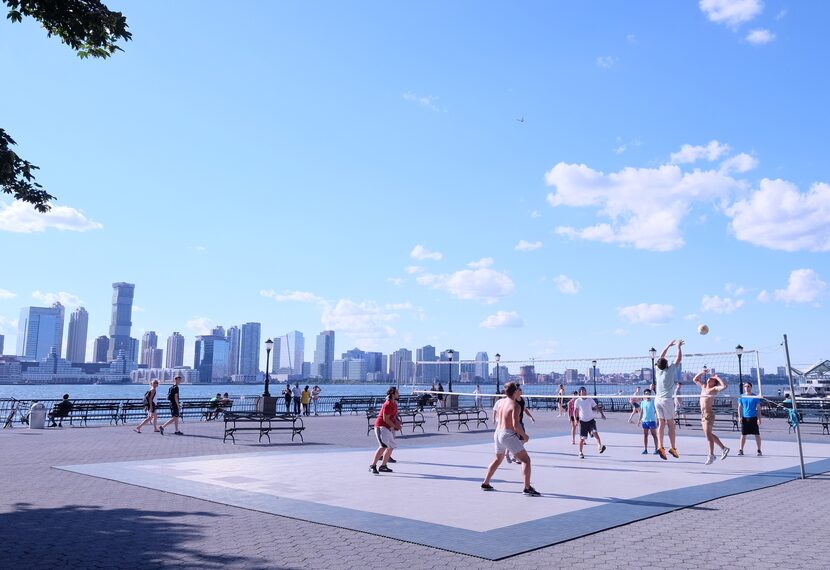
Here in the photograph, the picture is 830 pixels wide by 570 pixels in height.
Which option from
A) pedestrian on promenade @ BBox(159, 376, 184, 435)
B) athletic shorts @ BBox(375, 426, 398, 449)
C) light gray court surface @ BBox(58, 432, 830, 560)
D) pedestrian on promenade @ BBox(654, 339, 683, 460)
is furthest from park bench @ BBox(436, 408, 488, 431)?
athletic shorts @ BBox(375, 426, 398, 449)

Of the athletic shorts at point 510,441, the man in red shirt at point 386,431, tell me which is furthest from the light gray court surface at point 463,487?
the athletic shorts at point 510,441

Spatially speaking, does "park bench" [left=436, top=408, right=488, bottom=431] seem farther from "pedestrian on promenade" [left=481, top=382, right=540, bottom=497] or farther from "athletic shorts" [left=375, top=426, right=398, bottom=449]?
"pedestrian on promenade" [left=481, top=382, right=540, bottom=497]

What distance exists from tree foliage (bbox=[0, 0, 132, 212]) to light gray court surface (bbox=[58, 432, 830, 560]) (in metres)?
5.60

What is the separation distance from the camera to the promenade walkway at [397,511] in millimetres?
6758

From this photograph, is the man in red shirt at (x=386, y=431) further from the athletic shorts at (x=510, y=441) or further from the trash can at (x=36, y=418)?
the trash can at (x=36, y=418)

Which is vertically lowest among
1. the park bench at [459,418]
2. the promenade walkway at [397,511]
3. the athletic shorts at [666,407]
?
the promenade walkway at [397,511]

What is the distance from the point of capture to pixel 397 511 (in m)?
9.07

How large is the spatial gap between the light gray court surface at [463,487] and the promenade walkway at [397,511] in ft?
0.13

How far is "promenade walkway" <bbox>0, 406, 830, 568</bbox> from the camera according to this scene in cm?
676

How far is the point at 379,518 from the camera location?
859cm

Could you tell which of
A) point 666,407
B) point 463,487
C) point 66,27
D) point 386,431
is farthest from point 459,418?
point 66,27

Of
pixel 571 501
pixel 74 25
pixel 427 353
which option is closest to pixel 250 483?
pixel 571 501

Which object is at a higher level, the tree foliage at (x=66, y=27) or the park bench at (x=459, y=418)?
the tree foliage at (x=66, y=27)

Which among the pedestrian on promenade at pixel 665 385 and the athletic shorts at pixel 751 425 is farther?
the athletic shorts at pixel 751 425
